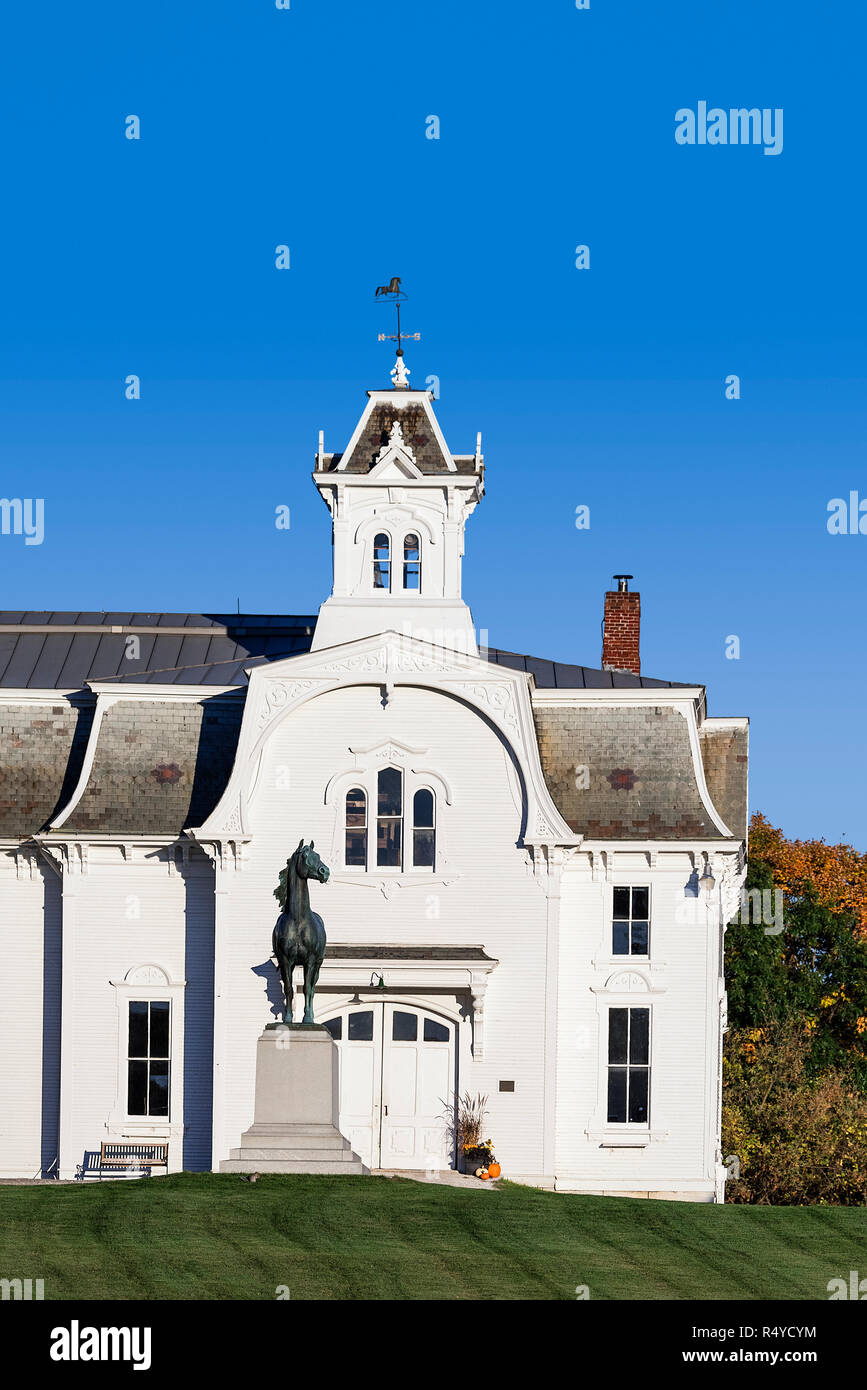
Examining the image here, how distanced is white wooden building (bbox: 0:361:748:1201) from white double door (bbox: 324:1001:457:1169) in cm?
4

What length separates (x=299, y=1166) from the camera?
99.0 ft

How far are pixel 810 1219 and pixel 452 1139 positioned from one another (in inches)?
350

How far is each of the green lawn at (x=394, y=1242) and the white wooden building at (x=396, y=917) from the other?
5912 millimetres

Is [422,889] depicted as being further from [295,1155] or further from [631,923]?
[295,1155]

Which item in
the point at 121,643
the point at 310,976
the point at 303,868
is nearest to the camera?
the point at 303,868

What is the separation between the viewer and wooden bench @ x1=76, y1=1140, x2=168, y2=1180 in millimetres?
36000

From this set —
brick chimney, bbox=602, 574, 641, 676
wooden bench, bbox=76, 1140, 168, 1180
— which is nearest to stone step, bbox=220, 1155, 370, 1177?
wooden bench, bbox=76, 1140, 168, 1180

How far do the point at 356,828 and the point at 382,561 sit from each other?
5.21m

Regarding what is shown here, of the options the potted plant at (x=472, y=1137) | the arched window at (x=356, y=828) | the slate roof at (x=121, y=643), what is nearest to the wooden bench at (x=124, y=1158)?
the potted plant at (x=472, y=1137)

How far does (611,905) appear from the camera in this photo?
120 ft

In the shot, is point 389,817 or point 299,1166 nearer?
point 299,1166

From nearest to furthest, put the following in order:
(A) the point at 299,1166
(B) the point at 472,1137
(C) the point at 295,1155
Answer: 1. (A) the point at 299,1166
2. (C) the point at 295,1155
3. (B) the point at 472,1137

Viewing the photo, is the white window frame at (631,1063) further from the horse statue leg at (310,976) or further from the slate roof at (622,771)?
the horse statue leg at (310,976)

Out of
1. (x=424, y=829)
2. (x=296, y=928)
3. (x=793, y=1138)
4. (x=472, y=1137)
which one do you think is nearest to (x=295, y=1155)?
(x=296, y=928)
